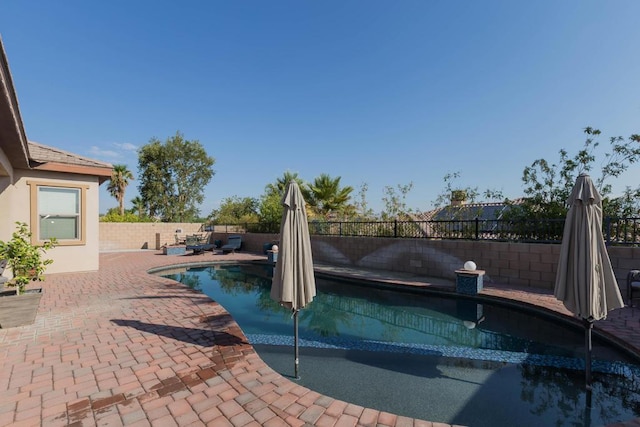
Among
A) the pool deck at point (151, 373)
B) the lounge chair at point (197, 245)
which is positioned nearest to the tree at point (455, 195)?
the pool deck at point (151, 373)

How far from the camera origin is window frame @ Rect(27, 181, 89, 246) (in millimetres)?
8344

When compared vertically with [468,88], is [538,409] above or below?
below

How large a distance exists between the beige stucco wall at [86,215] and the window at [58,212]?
14 cm

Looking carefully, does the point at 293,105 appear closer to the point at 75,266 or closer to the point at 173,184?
the point at 75,266

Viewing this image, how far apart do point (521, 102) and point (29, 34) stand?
609 inches

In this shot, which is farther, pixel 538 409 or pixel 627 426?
pixel 538 409

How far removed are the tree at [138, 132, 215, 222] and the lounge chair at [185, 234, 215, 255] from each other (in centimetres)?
1061

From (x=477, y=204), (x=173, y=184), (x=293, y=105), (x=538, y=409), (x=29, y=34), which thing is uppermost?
(x=293, y=105)

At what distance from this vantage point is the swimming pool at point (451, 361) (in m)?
3.08

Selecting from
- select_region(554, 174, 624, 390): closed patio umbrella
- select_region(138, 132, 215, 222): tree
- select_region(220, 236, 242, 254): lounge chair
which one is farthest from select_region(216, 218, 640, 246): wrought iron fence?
select_region(138, 132, 215, 222): tree

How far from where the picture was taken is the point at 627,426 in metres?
2.45

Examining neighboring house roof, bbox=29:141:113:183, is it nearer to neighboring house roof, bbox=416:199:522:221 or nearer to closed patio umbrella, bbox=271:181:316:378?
closed patio umbrella, bbox=271:181:316:378

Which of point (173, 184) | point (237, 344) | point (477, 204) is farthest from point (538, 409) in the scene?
point (173, 184)

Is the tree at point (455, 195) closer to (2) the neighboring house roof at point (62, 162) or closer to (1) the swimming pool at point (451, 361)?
(1) the swimming pool at point (451, 361)
